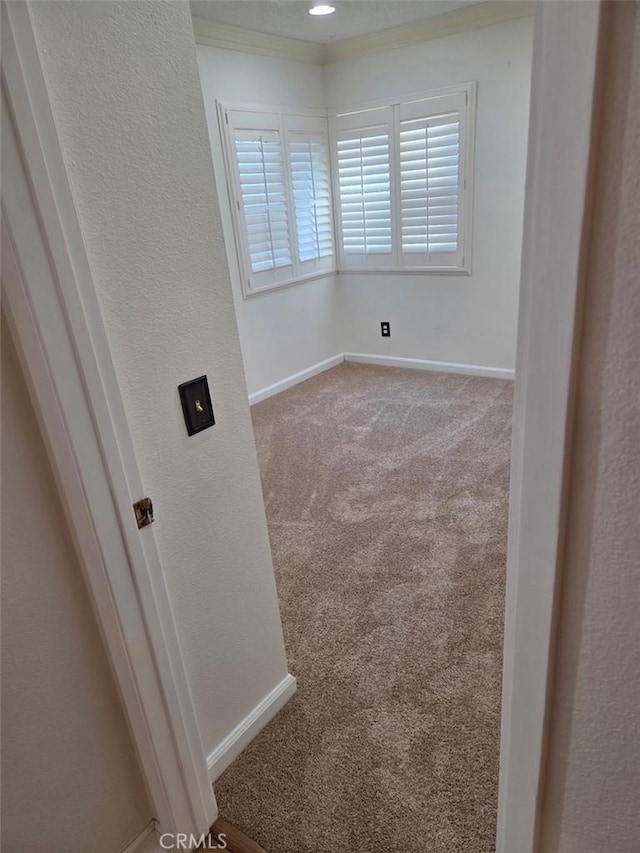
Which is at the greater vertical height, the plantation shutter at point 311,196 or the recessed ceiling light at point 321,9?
the recessed ceiling light at point 321,9

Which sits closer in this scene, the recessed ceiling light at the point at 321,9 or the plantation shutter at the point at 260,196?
the recessed ceiling light at the point at 321,9

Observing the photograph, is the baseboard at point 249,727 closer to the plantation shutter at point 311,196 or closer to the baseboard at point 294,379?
the baseboard at point 294,379

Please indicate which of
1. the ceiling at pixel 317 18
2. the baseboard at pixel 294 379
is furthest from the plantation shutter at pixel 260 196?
the baseboard at pixel 294 379

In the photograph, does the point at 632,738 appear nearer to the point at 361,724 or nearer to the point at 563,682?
the point at 563,682

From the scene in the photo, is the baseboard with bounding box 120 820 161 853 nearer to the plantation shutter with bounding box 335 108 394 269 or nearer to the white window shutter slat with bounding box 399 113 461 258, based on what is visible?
the white window shutter slat with bounding box 399 113 461 258

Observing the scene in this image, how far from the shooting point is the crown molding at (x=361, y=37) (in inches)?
130

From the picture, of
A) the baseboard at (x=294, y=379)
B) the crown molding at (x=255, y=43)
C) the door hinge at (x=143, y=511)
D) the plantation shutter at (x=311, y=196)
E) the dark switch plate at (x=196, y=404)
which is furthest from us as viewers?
the baseboard at (x=294, y=379)

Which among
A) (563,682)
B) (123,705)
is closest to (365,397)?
(123,705)

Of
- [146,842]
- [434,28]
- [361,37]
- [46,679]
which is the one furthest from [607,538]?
[361,37]

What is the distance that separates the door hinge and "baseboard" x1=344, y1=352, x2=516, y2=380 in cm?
339

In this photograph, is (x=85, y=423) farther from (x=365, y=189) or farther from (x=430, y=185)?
(x=365, y=189)

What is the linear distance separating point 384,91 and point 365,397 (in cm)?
214

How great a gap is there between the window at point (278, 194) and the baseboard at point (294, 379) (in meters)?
0.73

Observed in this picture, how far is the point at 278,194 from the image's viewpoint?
12.8ft
